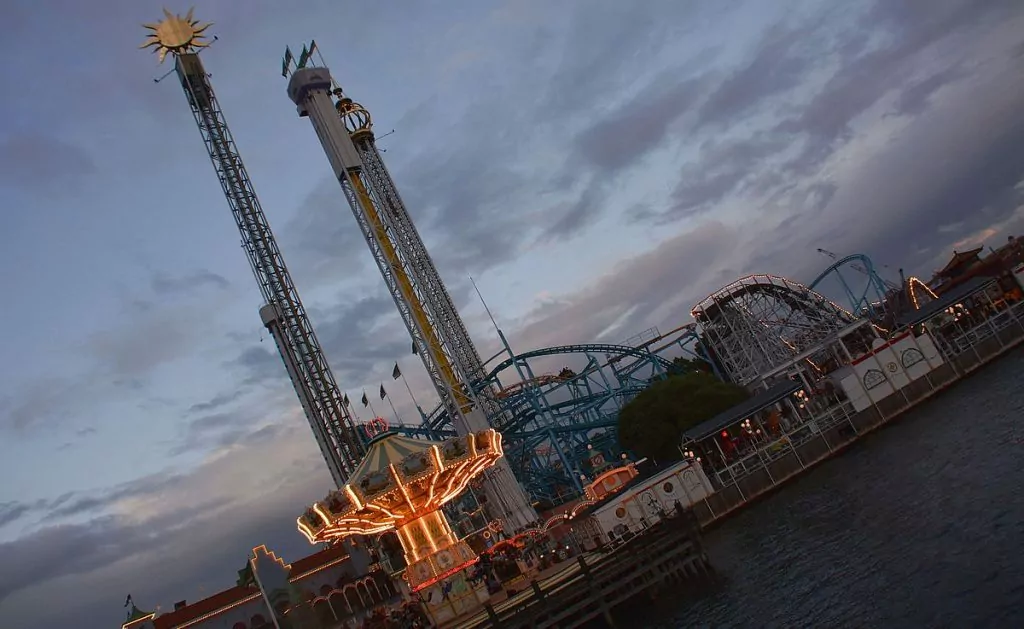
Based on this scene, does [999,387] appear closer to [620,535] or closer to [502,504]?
[620,535]

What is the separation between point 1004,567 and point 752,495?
57.6 ft

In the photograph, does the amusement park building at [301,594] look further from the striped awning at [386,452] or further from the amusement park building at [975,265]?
the amusement park building at [975,265]

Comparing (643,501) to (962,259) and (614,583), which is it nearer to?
(614,583)

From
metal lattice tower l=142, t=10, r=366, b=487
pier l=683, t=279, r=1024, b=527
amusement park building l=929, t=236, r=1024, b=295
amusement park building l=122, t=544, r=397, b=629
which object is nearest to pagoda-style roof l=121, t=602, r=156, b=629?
amusement park building l=122, t=544, r=397, b=629

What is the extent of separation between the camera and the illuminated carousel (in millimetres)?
23203

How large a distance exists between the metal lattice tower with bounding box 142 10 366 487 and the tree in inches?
837

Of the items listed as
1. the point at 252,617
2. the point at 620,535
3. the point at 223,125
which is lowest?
the point at 620,535

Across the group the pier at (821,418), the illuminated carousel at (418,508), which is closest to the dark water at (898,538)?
the pier at (821,418)

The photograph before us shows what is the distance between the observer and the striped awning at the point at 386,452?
77.5ft

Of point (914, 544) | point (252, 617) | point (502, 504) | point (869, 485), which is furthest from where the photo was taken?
point (502, 504)

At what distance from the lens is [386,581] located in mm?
47281

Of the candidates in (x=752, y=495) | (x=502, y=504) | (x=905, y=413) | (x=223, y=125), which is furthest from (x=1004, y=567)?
(x=223, y=125)

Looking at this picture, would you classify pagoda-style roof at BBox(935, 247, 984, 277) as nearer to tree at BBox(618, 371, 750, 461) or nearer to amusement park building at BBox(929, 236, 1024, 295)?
amusement park building at BBox(929, 236, 1024, 295)

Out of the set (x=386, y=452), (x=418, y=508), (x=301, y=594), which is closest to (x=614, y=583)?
(x=418, y=508)
